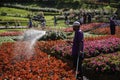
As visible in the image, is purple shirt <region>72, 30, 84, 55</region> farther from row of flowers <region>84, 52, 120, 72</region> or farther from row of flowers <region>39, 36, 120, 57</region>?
row of flowers <region>39, 36, 120, 57</region>

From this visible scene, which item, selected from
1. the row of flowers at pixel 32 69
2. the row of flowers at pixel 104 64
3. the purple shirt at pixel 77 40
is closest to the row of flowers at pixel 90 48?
the row of flowers at pixel 104 64

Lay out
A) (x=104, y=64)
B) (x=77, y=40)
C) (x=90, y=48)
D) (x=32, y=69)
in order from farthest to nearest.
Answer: (x=90, y=48) < (x=104, y=64) < (x=77, y=40) < (x=32, y=69)

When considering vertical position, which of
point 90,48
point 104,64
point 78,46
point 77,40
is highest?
point 77,40

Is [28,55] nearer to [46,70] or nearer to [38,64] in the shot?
[38,64]

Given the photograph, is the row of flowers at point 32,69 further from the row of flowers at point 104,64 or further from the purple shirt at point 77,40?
the row of flowers at point 104,64

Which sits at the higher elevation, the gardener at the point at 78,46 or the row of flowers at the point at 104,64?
the gardener at the point at 78,46

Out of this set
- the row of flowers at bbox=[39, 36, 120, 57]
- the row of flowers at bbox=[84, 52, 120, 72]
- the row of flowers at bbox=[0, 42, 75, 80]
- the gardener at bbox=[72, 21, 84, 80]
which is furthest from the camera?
the row of flowers at bbox=[39, 36, 120, 57]

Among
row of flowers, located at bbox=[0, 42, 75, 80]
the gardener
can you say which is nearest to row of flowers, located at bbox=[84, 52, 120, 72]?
the gardener

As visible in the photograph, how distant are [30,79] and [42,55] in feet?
13.6

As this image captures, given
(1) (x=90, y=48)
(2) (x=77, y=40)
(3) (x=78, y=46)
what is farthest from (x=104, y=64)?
(1) (x=90, y=48)

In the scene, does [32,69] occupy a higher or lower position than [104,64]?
higher

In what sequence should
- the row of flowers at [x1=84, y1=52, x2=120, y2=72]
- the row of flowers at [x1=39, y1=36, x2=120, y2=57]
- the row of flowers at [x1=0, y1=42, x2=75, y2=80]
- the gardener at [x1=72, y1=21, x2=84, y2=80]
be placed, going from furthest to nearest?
1. the row of flowers at [x1=39, y1=36, x2=120, y2=57]
2. the row of flowers at [x1=84, y1=52, x2=120, y2=72]
3. the gardener at [x1=72, y1=21, x2=84, y2=80]
4. the row of flowers at [x1=0, y1=42, x2=75, y2=80]

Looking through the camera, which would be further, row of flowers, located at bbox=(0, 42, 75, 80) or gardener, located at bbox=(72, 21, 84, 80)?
gardener, located at bbox=(72, 21, 84, 80)

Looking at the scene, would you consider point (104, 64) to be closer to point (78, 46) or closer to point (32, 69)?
point (78, 46)
